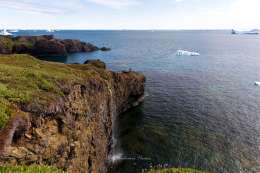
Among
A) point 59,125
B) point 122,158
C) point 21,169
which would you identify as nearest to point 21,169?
point 21,169

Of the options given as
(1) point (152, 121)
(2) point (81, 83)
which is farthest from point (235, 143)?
(2) point (81, 83)

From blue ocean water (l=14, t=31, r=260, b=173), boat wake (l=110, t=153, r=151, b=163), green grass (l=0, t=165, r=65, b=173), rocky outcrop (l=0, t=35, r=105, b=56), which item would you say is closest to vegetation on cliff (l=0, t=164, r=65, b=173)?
green grass (l=0, t=165, r=65, b=173)

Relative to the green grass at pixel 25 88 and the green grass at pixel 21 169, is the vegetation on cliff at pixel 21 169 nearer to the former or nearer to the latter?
the green grass at pixel 21 169

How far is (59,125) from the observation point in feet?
75.7

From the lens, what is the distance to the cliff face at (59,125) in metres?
17.4

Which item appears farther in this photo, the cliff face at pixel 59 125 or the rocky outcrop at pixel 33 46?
the rocky outcrop at pixel 33 46

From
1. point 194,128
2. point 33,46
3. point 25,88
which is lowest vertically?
point 194,128

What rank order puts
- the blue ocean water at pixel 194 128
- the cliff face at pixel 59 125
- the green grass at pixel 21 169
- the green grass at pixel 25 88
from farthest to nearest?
the blue ocean water at pixel 194 128, the green grass at pixel 25 88, the cliff face at pixel 59 125, the green grass at pixel 21 169

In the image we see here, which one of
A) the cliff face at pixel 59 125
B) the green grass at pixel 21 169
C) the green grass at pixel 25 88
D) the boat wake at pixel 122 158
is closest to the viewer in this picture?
the green grass at pixel 21 169

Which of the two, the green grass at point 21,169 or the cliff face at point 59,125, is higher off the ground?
the green grass at point 21,169

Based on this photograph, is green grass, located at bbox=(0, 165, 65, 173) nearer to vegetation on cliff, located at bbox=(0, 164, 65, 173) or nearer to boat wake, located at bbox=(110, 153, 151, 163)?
vegetation on cliff, located at bbox=(0, 164, 65, 173)

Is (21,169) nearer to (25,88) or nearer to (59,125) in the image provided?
(59,125)

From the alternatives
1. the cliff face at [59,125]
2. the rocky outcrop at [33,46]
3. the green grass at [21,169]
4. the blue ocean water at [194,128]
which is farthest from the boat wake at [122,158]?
the rocky outcrop at [33,46]

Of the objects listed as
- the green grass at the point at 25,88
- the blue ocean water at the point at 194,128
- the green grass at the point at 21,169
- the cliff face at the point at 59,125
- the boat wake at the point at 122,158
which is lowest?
the boat wake at the point at 122,158
